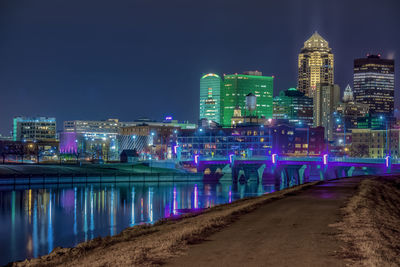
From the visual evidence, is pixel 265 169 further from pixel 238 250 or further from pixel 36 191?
pixel 238 250

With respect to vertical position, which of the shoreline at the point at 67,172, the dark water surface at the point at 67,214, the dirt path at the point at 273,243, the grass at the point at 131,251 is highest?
the dirt path at the point at 273,243

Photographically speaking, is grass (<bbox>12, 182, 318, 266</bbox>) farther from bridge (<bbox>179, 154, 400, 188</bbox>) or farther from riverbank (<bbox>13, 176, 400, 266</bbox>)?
bridge (<bbox>179, 154, 400, 188</bbox>)

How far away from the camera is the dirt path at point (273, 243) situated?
18328mm

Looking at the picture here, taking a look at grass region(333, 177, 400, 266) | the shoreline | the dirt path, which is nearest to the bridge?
the shoreline

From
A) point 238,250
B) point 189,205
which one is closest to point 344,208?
point 238,250

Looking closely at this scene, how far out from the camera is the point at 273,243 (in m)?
21.6

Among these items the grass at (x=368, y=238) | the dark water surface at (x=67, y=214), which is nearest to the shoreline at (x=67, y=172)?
the dark water surface at (x=67, y=214)

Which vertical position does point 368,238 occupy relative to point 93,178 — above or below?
above

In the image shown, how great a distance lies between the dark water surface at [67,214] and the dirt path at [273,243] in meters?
19.5

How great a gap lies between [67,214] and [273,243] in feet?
158

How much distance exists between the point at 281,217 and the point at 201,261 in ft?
43.9

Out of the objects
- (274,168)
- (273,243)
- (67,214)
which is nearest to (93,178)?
(274,168)

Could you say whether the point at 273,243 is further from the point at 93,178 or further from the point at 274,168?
the point at 274,168

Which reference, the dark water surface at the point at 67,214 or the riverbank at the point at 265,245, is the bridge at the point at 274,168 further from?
the riverbank at the point at 265,245
